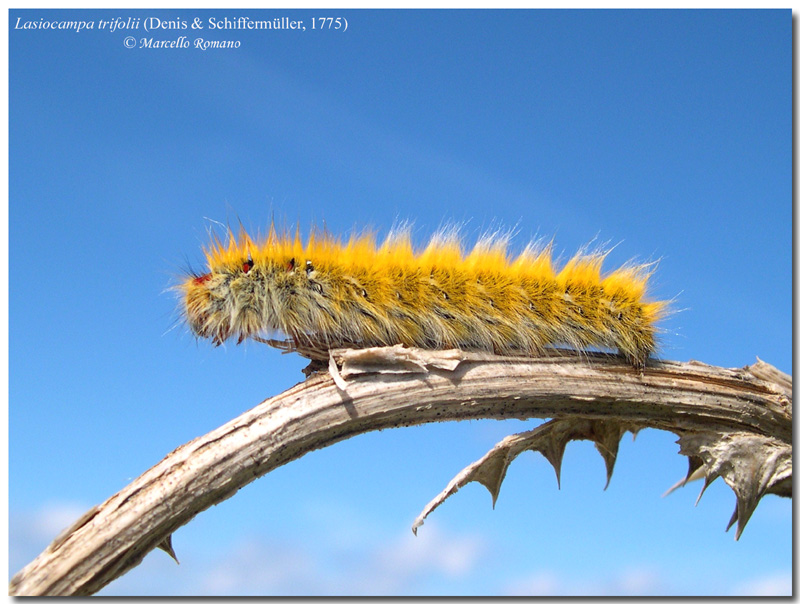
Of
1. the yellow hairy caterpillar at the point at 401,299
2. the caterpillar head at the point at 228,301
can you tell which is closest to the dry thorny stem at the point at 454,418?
the yellow hairy caterpillar at the point at 401,299

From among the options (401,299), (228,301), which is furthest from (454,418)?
(228,301)

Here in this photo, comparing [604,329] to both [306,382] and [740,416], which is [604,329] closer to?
[740,416]

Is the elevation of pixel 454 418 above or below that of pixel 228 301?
below

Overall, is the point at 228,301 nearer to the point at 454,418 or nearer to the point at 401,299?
the point at 401,299

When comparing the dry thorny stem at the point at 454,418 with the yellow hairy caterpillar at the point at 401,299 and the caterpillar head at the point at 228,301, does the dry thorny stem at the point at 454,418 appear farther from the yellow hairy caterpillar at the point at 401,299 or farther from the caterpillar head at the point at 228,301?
the caterpillar head at the point at 228,301

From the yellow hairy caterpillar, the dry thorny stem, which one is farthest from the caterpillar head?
the dry thorny stem
